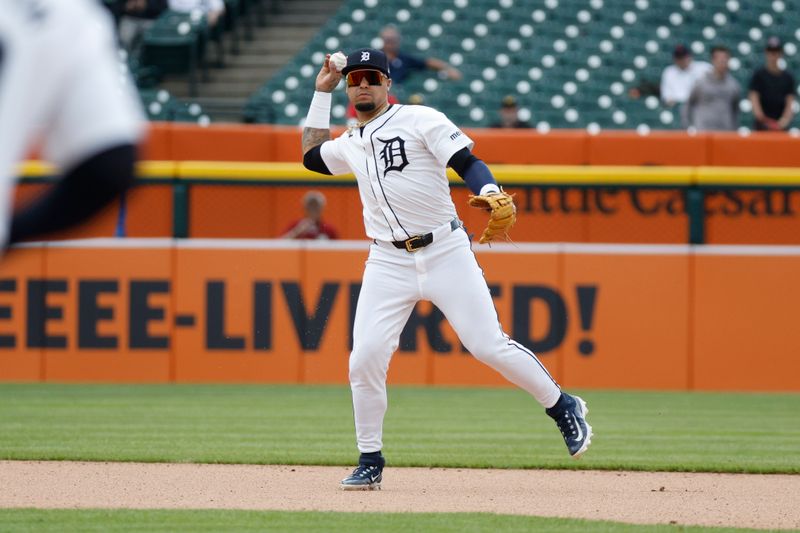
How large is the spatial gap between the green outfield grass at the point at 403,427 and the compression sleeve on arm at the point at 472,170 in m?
1.73

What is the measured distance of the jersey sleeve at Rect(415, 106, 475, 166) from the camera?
5609 millimetres

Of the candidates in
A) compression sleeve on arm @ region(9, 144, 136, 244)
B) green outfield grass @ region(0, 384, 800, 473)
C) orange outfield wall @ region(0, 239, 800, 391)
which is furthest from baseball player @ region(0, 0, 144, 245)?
orange outfield wall @ region(0, 239, 800, 391)

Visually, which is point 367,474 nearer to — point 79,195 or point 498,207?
point 498,207

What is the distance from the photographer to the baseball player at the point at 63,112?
2072mm

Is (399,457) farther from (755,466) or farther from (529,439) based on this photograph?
(755,466)

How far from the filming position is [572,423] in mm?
5863

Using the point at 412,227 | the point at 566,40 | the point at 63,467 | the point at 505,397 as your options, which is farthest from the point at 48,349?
the point at 566,40

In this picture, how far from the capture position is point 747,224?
11328mm

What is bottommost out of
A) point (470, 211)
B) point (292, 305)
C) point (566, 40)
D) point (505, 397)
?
point (505, 397)

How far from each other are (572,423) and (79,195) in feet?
13.0

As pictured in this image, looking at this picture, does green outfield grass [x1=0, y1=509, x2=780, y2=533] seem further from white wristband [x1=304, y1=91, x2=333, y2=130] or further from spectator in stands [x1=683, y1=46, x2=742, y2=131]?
spectator in stands [x1=683, y1=46, x2=742, y2=131]

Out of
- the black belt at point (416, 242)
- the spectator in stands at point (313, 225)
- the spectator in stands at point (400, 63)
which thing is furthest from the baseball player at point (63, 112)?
the spectator in stands at point (400, 63)

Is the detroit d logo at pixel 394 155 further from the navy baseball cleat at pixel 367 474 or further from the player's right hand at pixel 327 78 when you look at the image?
the navy baseball cleat at pixel 367 474

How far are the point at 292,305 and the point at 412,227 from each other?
16.5ft
